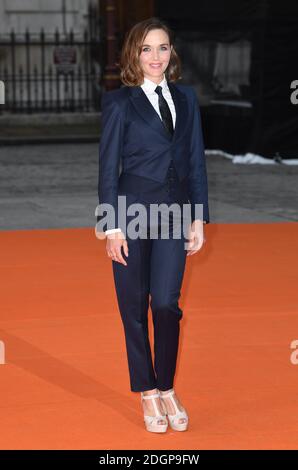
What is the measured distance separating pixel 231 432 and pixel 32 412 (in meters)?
1.01

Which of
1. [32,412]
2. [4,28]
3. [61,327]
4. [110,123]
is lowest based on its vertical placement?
[4,28]

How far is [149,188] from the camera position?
4.70 metres

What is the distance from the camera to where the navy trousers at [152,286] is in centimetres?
469

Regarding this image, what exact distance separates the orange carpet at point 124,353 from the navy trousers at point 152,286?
0.31 metres

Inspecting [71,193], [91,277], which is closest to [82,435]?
[91,277]

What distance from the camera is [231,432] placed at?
483cm

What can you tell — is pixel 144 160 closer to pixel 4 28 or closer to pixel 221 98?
pixel 221 98

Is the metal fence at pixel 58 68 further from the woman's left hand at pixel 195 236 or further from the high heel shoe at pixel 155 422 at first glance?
the high heel shoe at pixel 155 422

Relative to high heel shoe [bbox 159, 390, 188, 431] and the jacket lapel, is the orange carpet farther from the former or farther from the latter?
the jacket lapel

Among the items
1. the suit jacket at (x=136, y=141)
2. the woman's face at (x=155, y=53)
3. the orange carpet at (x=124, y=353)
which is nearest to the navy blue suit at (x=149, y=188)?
the suit jacket at (x=136, y=141)

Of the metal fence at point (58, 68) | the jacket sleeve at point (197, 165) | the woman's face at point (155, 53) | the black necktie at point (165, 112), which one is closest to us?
the woman's face at point (155, 53)

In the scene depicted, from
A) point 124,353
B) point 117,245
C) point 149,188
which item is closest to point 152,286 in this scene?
point 117,245

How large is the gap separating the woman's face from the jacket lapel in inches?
4.2

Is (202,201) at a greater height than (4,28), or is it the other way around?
(202,201)
